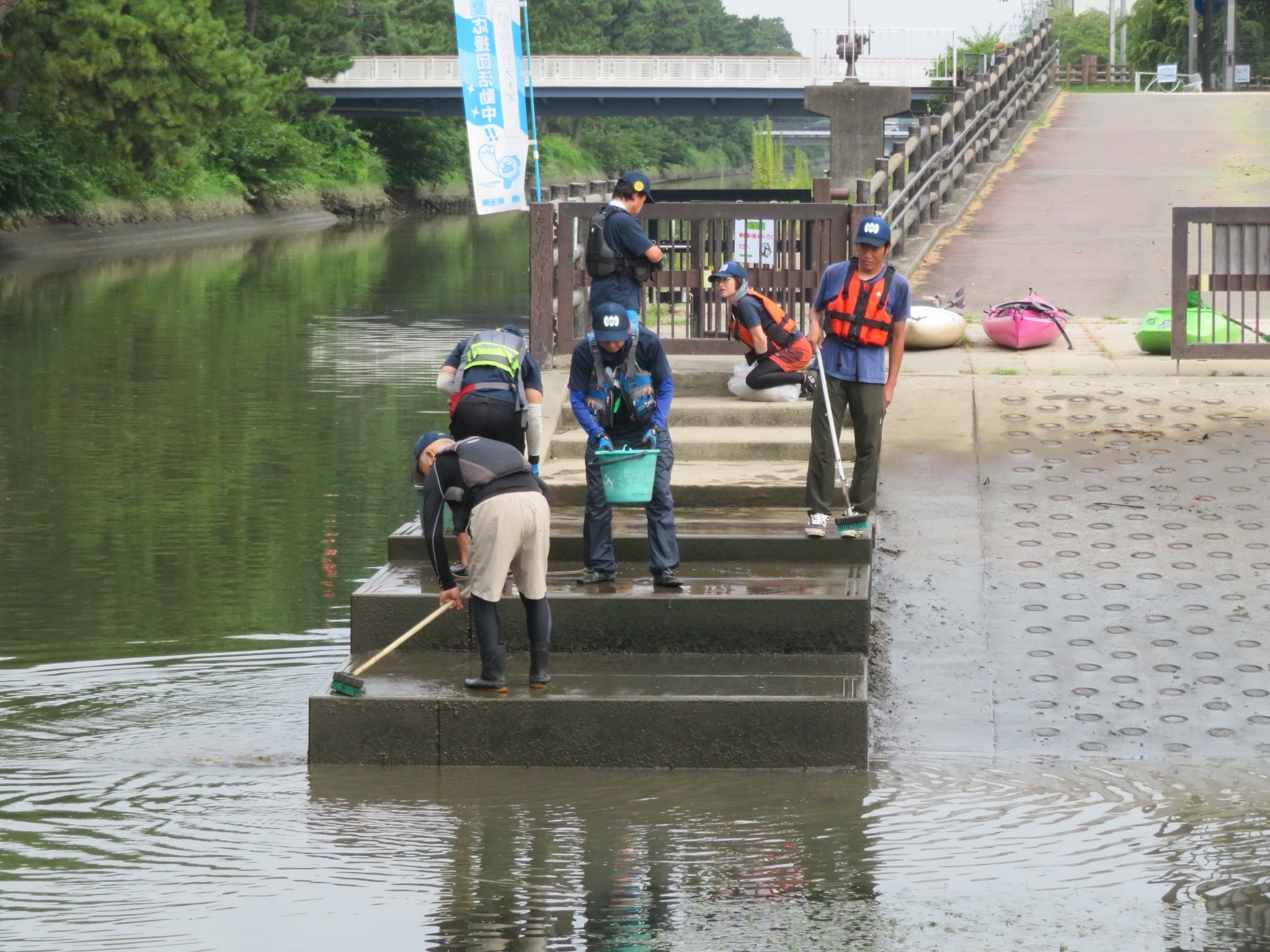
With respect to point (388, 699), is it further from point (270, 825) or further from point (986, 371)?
point (986, 371)

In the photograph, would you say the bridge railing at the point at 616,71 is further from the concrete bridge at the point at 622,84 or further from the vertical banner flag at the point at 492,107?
the vertical banner flag at the point at 492,107

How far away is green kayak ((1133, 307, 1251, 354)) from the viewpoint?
13.7 m

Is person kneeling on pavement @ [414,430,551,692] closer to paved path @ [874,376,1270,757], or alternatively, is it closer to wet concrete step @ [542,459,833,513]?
paved path @ [874,376,1270,757]

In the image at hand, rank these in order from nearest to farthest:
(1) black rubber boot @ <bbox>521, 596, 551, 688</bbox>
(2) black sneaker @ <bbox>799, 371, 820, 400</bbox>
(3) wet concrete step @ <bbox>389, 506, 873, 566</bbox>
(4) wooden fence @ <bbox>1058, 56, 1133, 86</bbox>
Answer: (1) black rubber boot @ <bbox>521, 596, 551, 688</bbox>
(3) wet concrete step @ <bbox>389, 506, 873, 566</bbox>
(2) black sneaker @ <bbox>799, 371, 820, 400</bbox>
(4) wooden fence @ <bbox>1058, 56, 1133, 86</bbox>

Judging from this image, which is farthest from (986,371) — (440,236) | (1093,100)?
(440,236)

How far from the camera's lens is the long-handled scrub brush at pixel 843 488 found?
9594 mm

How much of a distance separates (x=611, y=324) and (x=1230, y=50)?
165 feet

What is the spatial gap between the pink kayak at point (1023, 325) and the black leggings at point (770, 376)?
10.9 ft

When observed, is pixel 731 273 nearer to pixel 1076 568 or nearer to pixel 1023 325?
pixel 1076 568

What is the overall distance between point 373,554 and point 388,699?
3.97 metres

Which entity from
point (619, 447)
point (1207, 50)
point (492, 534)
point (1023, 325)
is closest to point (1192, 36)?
point (1207, 50)

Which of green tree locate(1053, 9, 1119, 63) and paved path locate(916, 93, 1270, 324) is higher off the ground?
green tree locate(1053, 9, 1119, 63)

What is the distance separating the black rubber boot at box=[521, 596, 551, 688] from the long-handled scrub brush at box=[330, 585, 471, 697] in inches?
11.6

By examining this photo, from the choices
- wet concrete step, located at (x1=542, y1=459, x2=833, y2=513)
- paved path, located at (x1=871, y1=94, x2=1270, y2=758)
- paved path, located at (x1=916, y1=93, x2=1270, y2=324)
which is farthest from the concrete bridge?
wet concrete step, located at (x1=542, y1=459, x2=833, y2=513)
